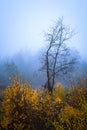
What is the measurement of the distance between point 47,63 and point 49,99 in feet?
22.6

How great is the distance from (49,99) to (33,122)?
2888 millimetres

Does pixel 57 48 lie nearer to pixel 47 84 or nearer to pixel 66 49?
pixel 66 49

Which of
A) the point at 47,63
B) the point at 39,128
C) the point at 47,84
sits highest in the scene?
the point at 47,63

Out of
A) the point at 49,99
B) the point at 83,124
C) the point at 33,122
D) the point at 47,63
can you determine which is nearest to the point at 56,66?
the point at 47,63

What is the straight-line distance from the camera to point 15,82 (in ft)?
102

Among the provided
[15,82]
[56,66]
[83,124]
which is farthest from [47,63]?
[83,124]

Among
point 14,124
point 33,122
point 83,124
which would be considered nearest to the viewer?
point 83,124

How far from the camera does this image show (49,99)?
111 feet

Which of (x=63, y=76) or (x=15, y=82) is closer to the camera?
(x=15, y=82)

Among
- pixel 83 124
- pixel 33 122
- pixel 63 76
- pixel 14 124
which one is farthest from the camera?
pixel 63 76

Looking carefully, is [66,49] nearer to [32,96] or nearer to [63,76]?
[63,76]

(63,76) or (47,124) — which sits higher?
(63,76)

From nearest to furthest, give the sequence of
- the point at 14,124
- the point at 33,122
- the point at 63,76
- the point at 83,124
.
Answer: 1. the point at 83,124
2. the point at 14,124
3. the point at 33,122
4. the point at 63,76

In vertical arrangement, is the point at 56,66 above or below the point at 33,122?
above
